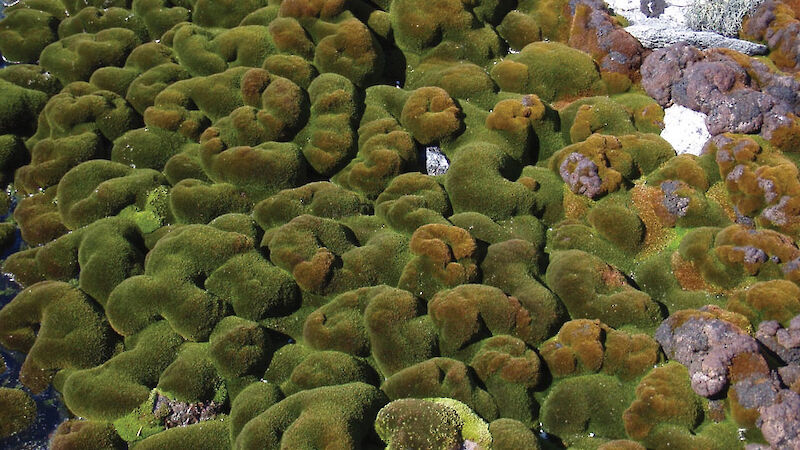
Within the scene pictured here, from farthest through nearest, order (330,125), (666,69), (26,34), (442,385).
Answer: (26,34)
(666,69)
(330,125)
(442,385)

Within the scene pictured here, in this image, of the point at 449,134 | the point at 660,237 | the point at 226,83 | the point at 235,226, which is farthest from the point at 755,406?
the point at 226,83

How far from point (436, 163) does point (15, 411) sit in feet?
29.5

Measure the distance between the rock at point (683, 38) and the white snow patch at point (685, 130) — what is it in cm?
221

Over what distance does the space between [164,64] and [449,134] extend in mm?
7080

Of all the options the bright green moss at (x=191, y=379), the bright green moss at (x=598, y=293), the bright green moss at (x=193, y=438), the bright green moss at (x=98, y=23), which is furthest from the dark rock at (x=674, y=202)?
the bright green moss at (x=98, y=23)

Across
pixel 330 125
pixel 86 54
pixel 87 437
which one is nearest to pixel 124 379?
pixel 87 437

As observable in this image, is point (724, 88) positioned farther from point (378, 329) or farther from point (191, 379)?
point (191, 379)

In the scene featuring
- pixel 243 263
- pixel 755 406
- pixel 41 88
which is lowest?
pixel 755 406

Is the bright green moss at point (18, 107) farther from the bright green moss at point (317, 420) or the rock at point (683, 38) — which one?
the rock at point (683, 38)

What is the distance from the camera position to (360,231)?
12.3m

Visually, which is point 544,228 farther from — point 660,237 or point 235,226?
point 235,226

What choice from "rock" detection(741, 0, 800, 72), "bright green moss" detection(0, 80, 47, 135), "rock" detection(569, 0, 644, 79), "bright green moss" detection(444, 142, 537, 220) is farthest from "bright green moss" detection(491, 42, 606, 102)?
"bright green moss" detection(0, 80, 47, 135)

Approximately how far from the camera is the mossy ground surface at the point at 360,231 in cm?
975

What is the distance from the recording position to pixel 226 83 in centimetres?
1449
